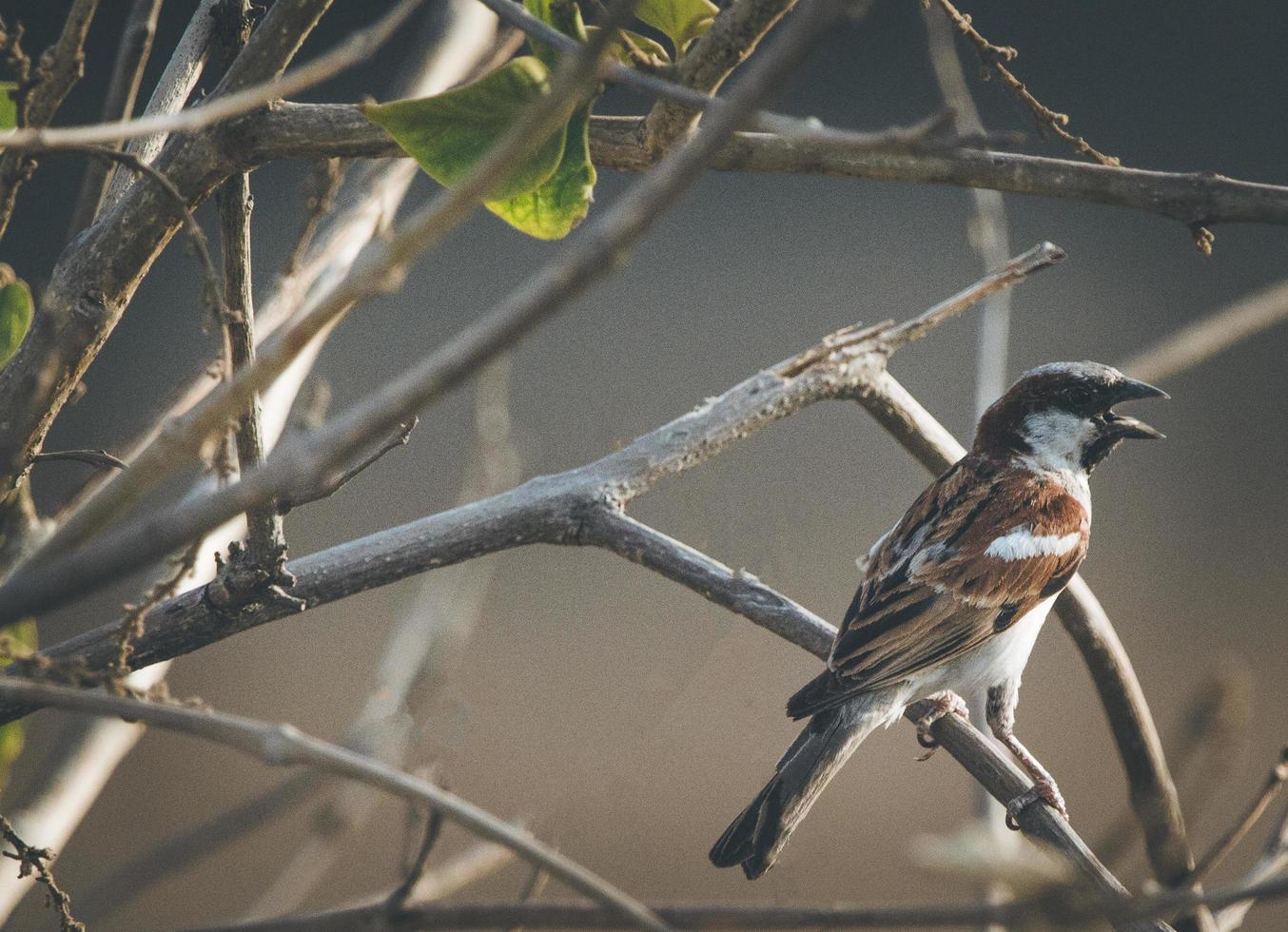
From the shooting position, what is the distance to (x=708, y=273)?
4191 millimetres

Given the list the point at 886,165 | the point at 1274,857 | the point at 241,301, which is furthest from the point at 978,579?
the point at 241,301

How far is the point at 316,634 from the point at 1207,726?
355cm

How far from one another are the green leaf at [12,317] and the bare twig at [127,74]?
23 centimetres

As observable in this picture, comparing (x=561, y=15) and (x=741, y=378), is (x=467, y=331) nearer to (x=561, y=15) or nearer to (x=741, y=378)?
(x=561, y=15)

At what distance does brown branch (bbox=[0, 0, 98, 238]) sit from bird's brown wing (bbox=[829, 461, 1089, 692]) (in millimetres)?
1433

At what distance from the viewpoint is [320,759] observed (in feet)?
2.42

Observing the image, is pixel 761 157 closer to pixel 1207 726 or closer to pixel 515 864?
pixel 1207 726

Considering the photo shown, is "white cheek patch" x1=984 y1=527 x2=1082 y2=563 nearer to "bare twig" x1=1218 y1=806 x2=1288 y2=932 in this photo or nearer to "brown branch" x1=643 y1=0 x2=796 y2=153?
"bare twig" x1=1218 y1=806 x2=1288 y2=932

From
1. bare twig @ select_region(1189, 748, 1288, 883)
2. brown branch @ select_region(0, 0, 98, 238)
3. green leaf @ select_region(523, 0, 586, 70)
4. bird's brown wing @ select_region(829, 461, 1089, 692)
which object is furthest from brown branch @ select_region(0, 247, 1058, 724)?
bare twig @ select_region(1189, 748, 1288, 883)

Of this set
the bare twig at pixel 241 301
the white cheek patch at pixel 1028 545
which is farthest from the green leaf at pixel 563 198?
the white cheek patch at pixel 1028 545

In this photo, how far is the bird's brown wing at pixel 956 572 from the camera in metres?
2.12

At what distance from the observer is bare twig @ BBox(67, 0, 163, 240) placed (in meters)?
1.47

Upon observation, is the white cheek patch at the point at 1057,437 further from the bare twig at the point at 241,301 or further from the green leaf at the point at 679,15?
the bare twig at the point at 241,301

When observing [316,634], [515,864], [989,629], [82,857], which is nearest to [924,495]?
[989,629]
